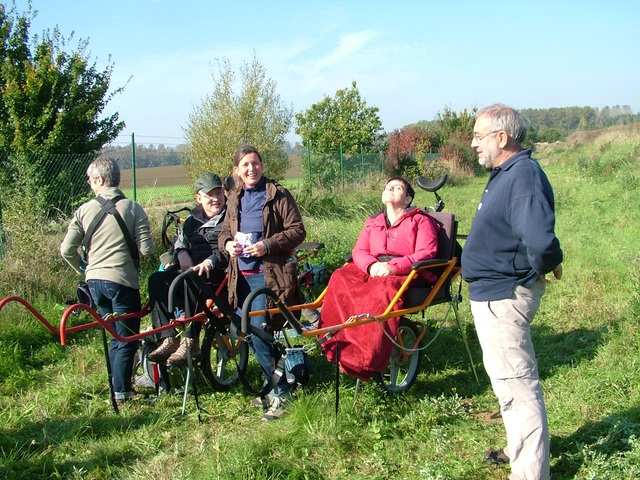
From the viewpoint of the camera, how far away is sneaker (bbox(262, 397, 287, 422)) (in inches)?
161

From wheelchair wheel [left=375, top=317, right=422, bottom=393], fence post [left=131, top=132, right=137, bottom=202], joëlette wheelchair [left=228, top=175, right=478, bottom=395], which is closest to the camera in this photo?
joëlette wheelchair [left=228, top=175, right=478, bottom=395]

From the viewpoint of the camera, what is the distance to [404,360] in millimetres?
4586

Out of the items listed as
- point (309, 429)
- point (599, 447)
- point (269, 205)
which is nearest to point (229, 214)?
point (269, 205)

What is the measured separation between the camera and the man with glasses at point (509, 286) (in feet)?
9.67

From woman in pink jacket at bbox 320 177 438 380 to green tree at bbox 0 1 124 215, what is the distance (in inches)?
226

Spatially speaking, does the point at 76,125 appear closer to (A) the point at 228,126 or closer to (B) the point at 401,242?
(A) the point at 228,126

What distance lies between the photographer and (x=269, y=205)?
14.1 ft

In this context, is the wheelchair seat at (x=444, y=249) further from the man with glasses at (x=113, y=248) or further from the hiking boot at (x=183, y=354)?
the man with glasses at (x=113, y=248)

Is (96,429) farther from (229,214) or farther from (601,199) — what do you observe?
(601,199)

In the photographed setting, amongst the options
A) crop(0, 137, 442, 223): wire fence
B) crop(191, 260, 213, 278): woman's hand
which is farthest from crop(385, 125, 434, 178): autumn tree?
crop(191, 260, 213, 278): woman's hand

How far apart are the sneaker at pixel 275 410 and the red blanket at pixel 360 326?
51 centimetres

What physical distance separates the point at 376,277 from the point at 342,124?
20.6 meters

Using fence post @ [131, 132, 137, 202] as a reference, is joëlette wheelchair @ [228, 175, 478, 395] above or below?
below

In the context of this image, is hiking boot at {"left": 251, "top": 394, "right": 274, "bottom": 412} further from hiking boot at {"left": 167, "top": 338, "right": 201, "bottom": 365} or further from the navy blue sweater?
the navy blue sweater
